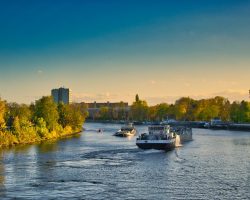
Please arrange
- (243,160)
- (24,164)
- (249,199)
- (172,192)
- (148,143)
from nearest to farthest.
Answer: (249,199) → (172,192) → (24,164) → (243,160) → (148,143)

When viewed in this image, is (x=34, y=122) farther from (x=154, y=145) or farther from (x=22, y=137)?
(x=154, y=145)

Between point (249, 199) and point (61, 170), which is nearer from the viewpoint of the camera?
point (249, 199)

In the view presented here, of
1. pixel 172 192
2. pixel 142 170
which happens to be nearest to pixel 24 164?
pixel 142 170

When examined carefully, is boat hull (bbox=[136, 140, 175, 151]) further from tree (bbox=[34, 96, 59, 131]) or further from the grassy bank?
tree (bbox=[34, 96, 59, 131])

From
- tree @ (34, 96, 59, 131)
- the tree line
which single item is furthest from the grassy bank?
tree @ (34, 96, 59, 131)

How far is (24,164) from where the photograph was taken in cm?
6950

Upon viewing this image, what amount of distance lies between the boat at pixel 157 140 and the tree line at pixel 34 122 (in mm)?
29700

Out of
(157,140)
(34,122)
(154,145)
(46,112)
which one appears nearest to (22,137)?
(34,122)

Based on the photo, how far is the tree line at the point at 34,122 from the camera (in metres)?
110

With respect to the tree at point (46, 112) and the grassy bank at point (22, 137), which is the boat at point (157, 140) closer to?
the grassy bank at point (22, 137)

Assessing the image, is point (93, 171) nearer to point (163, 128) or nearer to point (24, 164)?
point (24, 164)

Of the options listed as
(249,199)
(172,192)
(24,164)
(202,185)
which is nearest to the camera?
(249,199)

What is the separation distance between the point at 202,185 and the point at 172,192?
5.52 m

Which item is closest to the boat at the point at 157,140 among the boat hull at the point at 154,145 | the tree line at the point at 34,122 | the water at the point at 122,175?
the boat hull at the point at 154,145
